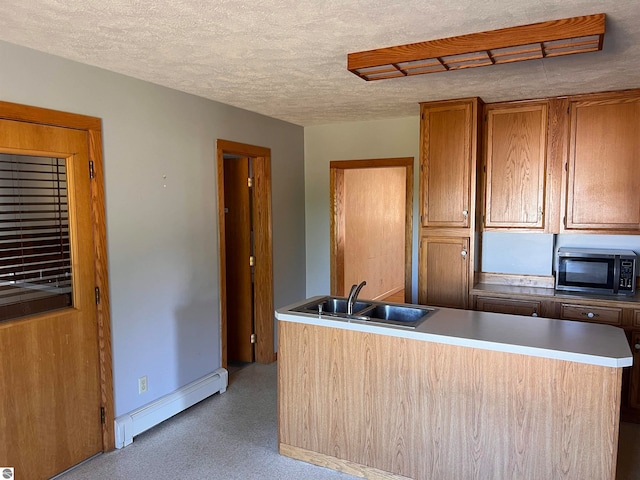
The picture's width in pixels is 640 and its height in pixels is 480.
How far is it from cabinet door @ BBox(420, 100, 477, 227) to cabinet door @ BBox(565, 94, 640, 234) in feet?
2.54

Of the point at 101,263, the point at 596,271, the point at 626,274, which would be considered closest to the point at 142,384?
the point at 101,263

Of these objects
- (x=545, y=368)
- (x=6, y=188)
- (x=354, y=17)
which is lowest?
(x=545, y=368)

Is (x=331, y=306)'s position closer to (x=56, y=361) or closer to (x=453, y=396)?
(x=453, y=396)

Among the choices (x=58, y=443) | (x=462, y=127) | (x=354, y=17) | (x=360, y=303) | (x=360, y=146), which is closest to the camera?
(x=354, y=17)

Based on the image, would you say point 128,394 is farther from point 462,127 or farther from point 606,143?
point 606,143

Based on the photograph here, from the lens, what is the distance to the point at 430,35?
2.20m

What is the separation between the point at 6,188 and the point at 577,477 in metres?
3.11

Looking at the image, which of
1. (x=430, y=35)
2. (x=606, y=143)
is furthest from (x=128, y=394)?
(x=606, y=143)

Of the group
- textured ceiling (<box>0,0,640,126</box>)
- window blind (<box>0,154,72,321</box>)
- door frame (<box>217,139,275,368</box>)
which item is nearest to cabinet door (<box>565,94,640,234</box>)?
textured ceiling (<box>0,0,640,126</box>)

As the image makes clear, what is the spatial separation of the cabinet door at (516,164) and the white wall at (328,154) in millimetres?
763

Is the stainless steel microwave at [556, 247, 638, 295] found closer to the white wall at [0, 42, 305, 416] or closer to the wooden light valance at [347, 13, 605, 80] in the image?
the wooden light valance at [347, 13, 605, 80]

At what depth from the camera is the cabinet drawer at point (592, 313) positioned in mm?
3238

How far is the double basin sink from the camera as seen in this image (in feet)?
8.85

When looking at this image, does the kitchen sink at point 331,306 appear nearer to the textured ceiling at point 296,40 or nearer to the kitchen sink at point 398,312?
the kitchen sink at point 398,312
